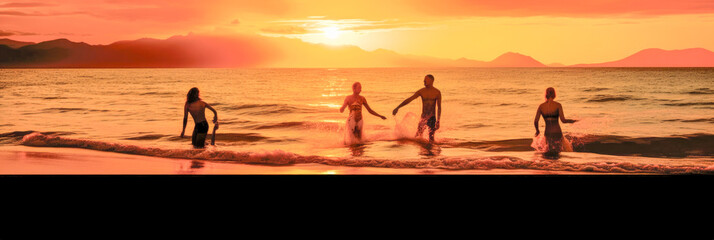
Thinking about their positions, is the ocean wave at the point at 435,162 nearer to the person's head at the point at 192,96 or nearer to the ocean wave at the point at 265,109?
the person's head at the point at 192,96

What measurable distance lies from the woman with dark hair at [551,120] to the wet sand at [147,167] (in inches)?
43.3

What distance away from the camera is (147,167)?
8766 mm

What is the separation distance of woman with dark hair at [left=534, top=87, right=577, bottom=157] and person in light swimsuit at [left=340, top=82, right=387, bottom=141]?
243 cm

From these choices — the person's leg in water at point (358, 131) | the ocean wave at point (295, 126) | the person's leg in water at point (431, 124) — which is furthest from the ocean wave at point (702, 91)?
the person's leg in water at point (358, 131)

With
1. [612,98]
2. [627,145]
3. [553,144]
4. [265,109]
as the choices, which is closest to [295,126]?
[627,145]

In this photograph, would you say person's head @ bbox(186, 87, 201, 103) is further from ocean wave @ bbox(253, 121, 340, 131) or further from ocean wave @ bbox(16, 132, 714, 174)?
ocean wave @ bbox(253, 121, 340, 131)

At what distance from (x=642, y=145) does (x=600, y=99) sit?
76.1 ft

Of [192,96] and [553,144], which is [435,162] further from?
[192,96]

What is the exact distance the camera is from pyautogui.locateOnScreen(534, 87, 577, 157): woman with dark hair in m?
9.03

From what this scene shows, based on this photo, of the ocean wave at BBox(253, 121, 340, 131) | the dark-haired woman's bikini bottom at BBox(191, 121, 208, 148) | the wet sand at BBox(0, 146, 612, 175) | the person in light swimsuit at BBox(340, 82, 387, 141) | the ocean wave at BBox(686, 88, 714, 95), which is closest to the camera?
the wet sand at BBox(0, 146, 612, 175)

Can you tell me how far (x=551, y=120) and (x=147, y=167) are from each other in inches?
232

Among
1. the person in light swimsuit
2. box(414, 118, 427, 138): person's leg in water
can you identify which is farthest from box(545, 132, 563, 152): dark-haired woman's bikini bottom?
the person in light swimsuit
